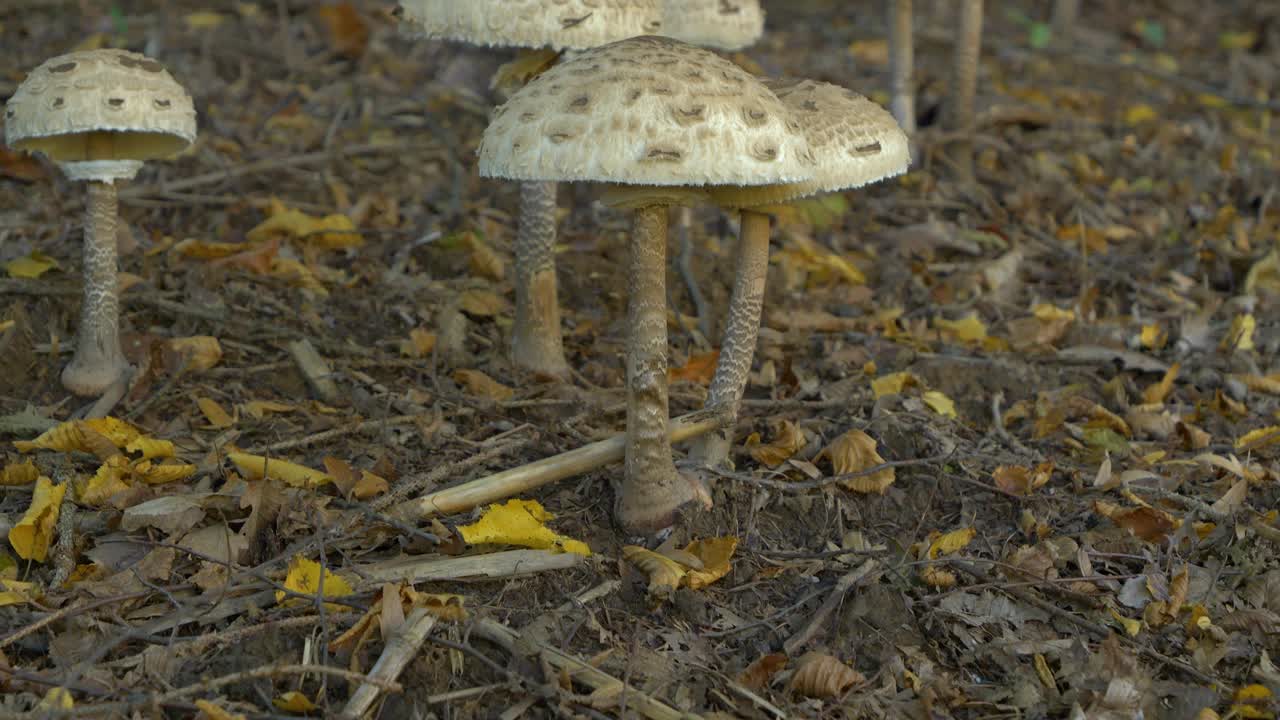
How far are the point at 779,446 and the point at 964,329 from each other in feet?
5.93

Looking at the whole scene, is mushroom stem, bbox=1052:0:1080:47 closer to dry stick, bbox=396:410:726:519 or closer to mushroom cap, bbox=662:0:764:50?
mushroom cap, bbox=662:0:764:50

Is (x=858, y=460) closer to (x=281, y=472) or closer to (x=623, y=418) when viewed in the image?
(x=623, y=418)

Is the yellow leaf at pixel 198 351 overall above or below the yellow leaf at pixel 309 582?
above

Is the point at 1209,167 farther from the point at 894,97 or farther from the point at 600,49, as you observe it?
the point at 600,49

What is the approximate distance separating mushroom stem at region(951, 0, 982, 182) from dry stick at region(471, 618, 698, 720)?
5.15 m

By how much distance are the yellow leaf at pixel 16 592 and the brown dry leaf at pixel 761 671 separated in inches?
83.7

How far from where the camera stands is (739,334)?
427 centimetres

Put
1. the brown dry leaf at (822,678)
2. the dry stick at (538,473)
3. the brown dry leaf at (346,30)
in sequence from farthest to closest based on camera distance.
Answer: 1. the brown dry leaf at (346,30)
2. the dry stick at (538,473)
3. the brown dry leaf at (822,678)

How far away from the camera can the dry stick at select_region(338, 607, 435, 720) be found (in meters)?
3.12

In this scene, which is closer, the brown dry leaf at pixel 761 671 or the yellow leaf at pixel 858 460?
the brown dry leaf at pixel 761 671

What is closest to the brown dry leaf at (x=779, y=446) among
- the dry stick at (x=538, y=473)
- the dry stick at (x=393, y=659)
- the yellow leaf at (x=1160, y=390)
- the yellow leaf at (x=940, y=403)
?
the dry stick at (x=538, y=473)

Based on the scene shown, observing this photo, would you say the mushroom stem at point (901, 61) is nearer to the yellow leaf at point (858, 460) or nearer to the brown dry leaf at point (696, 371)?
the brown dry leaf at point (696, 371)

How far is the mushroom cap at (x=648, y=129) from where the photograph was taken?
10.7 feet

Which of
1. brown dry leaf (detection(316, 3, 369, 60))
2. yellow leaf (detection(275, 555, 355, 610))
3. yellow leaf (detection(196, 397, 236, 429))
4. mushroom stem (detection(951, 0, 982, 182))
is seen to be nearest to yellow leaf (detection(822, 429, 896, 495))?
yellow leaf (detection(275, 555, 355, 610))
